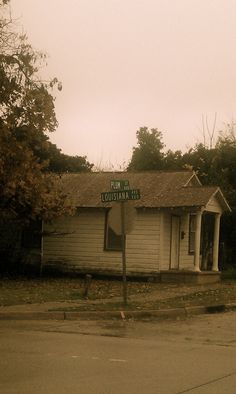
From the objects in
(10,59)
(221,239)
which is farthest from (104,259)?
(10,59)

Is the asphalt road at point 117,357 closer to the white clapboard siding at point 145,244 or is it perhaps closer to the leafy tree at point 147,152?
the white clapboard siding at point 145,244

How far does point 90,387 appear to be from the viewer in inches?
310

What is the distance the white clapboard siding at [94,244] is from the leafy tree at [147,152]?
14459 millimetres

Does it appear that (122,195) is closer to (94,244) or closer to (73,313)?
(73,313)

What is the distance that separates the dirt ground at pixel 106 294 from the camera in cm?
1681

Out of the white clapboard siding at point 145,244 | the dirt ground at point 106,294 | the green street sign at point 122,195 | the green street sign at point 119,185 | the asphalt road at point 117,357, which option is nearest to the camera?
the asphalt road at point 117,357

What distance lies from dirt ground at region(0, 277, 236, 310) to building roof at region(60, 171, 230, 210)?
3046 millimetres

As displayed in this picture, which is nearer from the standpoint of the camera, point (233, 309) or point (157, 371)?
point (157, 371)

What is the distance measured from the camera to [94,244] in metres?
26.8

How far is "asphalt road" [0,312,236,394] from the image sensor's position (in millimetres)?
7988

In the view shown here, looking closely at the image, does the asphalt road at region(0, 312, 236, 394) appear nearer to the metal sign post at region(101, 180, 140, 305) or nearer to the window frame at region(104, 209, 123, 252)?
the metal sign post at region(101, 180, 140, 305)

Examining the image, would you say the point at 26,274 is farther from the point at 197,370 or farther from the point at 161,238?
the point at 197,370

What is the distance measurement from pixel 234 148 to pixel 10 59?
67.8ft

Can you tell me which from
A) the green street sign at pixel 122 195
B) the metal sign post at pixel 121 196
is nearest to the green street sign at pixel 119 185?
the metal sign post at pixel 121 196
